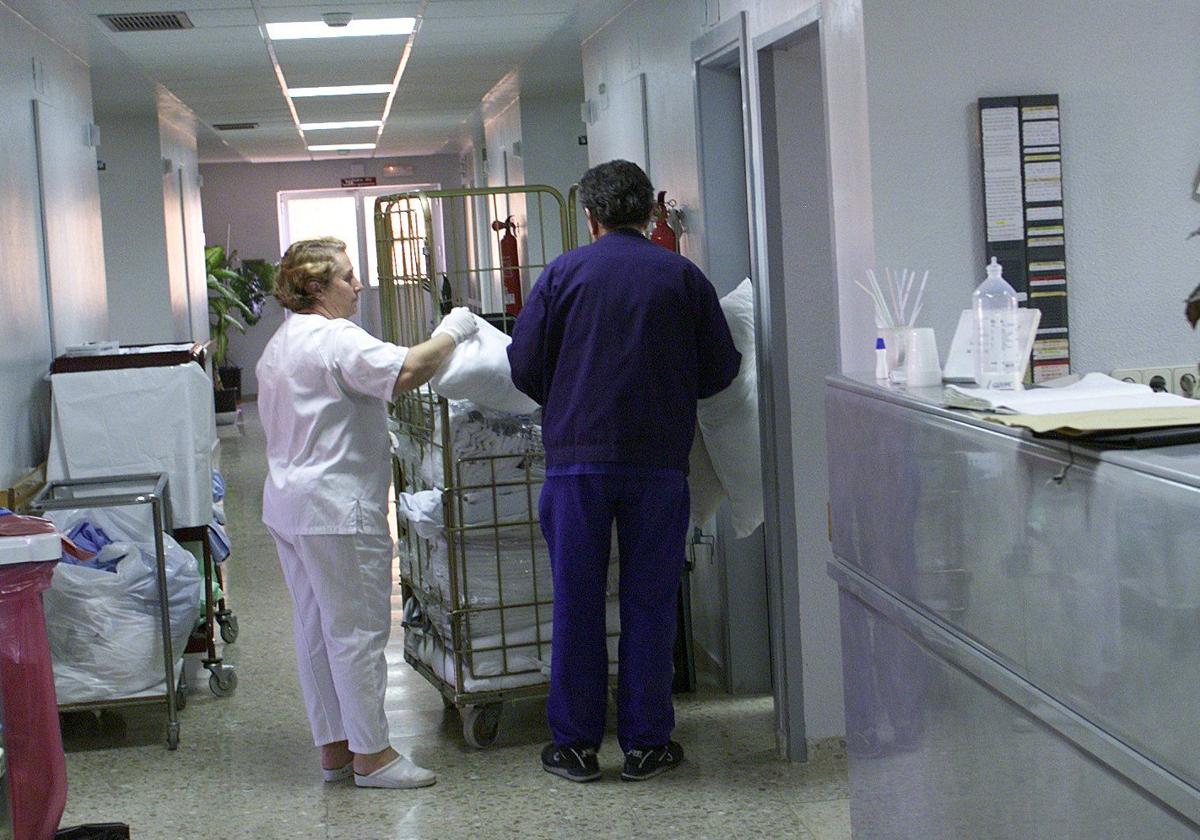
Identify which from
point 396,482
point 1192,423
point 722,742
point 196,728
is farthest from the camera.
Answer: point 396,482

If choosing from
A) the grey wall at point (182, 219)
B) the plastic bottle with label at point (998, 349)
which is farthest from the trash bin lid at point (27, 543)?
the grey wall at point (182, 219)

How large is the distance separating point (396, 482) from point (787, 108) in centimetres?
192

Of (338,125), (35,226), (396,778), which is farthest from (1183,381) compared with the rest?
(338,125)

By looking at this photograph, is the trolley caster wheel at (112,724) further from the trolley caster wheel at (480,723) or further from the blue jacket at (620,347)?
the blue jacket at (620,347)

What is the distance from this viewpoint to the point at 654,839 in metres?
3.42

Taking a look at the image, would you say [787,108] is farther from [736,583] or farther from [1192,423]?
[1192,423]

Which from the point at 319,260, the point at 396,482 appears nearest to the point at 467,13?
the point at 396,482

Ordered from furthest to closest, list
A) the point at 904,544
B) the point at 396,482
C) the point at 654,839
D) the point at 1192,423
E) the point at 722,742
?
the point at 396,482 < the point at 722,742 < the point at 654,839 < the point at 904,544 < the point at 1192,423

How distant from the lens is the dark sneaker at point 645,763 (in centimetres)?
380

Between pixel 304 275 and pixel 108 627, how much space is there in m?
1.26

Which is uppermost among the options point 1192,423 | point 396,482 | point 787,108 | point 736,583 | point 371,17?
point 371,17

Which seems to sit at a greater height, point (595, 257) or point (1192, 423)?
point (595, 257)

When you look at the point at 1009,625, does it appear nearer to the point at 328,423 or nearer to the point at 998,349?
the point at 998,349

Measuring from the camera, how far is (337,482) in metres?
3.71
